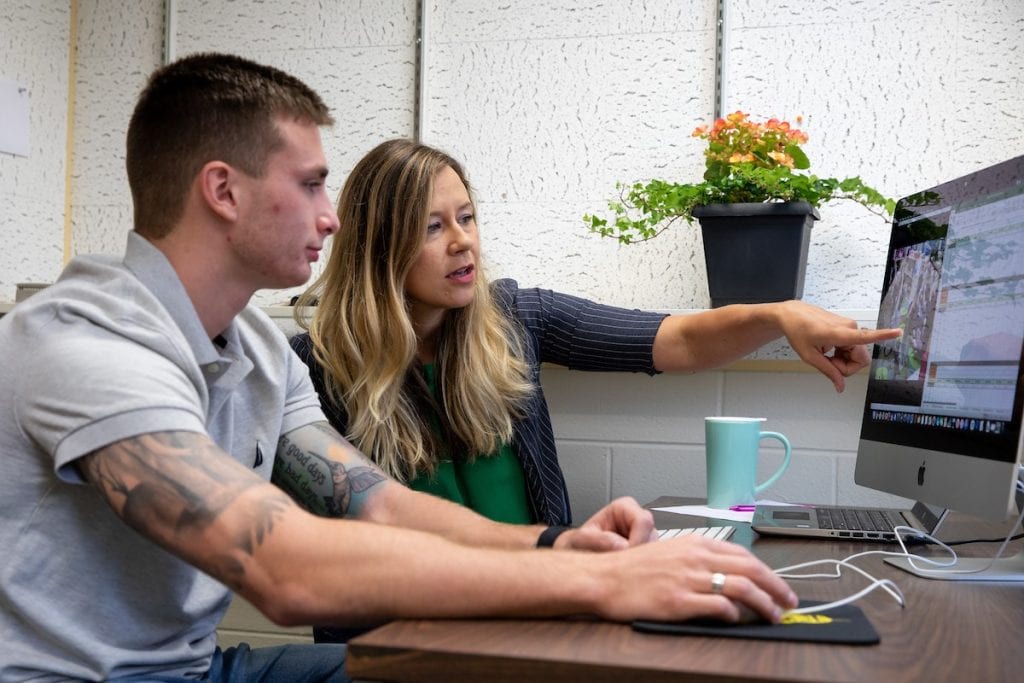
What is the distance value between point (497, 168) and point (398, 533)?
4.82 feet

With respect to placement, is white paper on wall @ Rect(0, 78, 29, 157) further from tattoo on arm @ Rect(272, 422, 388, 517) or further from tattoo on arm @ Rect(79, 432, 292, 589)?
tattoo on arm @ Rect(79, 432, 292, 589)

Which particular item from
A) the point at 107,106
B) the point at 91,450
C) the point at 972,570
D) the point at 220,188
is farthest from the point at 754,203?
the point at 107,106

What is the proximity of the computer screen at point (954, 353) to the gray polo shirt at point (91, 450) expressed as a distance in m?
0.82

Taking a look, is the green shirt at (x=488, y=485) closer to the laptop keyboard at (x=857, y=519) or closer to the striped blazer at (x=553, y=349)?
the striped blazer at (x=553, y=349)

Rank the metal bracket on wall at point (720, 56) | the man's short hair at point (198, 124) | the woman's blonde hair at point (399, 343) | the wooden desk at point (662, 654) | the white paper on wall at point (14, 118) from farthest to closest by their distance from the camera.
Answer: the white paper on wall at point (14, 118), the metal bracket on wall at point (720, 56), the woman's blonde hair at point (399, 343), the man's short hair at point (198, 124), the wooden desk at point (662, 654)

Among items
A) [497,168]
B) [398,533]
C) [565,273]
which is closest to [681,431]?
[565,273]

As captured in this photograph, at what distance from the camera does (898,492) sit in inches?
53.1

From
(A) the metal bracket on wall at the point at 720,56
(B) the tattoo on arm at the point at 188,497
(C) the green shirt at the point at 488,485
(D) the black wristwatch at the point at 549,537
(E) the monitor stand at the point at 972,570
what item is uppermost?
(A) the metal bracket on wall at the point at 720,56

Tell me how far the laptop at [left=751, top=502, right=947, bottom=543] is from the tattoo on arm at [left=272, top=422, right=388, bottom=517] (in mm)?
543

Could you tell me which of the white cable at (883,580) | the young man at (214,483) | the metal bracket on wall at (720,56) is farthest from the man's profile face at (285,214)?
the metal bracket on wall at (720,56)

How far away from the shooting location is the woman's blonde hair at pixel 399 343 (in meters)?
1.83

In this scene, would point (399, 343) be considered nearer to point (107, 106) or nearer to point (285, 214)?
point (285, 214)

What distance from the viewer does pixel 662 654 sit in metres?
0.75

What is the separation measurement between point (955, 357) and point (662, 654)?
686 mm
